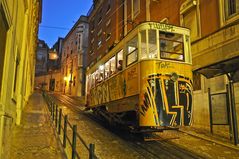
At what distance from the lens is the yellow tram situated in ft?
25.2

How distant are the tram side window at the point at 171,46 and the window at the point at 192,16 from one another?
4.41 metres

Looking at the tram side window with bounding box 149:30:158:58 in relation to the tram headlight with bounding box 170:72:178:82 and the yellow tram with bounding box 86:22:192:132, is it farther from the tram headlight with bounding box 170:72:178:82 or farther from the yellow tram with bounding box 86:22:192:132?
the tram headlight with bounding box 170:72:178:82

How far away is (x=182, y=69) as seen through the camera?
8367 mm

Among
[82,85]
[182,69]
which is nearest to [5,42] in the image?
[182,69]

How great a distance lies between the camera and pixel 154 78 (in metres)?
7.77

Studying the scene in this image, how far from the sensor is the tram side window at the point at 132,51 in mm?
8538

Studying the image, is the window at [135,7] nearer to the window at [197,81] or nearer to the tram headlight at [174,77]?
the window at [197,81]

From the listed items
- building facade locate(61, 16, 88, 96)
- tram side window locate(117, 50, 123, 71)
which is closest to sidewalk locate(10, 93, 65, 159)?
tram side window locate(117, 50, 123, 71)

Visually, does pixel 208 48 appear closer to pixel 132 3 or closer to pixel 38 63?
pixel 132 3

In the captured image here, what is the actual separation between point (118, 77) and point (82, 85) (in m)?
27.4

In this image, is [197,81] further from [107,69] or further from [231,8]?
[107,69]

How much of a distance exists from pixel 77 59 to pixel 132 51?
31.2 metres

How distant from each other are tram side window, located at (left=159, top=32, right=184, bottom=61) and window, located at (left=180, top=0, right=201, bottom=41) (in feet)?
14.5

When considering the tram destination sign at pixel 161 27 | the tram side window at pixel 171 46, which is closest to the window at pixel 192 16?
the tram side window at pixel 171 46
